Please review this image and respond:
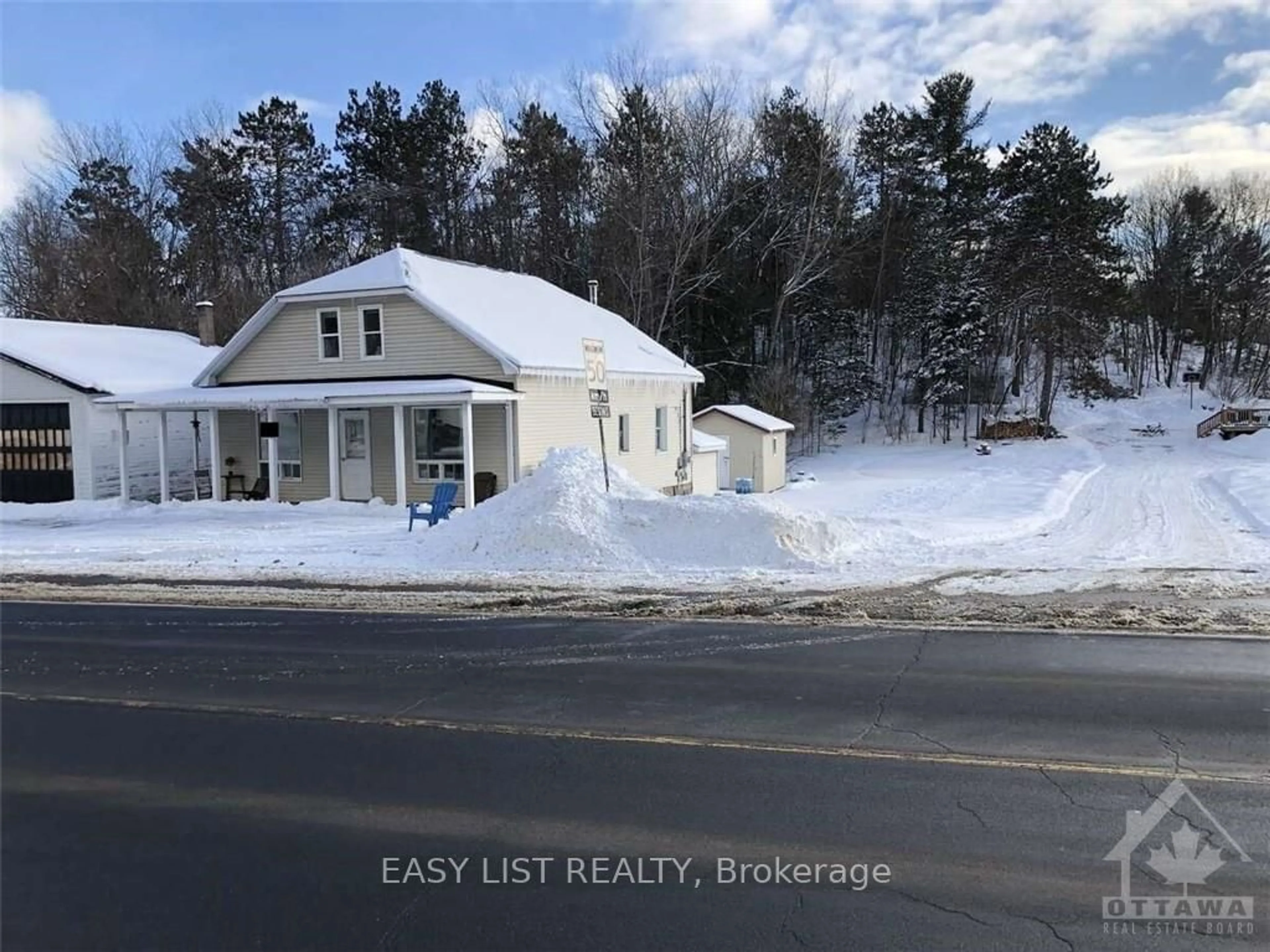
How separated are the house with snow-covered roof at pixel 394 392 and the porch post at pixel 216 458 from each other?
2.2 inches

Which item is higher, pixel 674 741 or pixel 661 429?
pixel 661 429

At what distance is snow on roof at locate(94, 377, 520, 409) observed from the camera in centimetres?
2162

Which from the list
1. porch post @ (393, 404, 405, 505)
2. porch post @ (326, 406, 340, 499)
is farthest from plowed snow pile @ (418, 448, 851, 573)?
porch post @ (326, 406, 340, 499)

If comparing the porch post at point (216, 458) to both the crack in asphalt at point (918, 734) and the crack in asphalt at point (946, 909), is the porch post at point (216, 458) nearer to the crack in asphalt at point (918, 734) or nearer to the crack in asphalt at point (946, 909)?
the crack in asphalt at point (918, 734)

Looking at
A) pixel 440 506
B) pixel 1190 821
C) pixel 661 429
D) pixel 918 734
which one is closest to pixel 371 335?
pixel 440 506

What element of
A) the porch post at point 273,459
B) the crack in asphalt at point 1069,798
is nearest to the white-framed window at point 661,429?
the porch post at point 273,459

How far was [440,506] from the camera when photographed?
61.6 ft

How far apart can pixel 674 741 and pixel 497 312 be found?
21412 millimetres

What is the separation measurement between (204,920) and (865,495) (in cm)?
2716

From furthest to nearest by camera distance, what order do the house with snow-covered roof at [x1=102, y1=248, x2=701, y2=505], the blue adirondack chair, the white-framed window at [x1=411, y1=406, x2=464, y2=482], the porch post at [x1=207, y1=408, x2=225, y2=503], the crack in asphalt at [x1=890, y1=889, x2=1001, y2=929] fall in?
the porch post at [x1=207, y1=408, x2=225, y2=503] < the white-framed window at [x1=411, y1=406, x2=464, y2=482] < the house with snow-covered roof at [x1=102, y1=248, x2=701, y2=505] < the blue adirondack chair < the crack in asphalt at [x1=890, y1=889, x2=1001, y2=929]

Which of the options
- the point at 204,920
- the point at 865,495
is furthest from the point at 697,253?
the point at 204,920

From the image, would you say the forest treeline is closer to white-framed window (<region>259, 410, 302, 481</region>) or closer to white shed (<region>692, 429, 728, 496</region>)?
white shed (<region>692, 429, 728, 496</region>)

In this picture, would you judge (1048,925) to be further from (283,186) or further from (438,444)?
(283,186)

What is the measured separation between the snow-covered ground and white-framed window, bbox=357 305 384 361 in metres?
4.28
